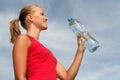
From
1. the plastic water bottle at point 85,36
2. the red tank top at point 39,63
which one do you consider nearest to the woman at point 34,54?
the red tank top at point 39,63

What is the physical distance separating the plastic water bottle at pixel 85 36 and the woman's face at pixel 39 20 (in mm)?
822

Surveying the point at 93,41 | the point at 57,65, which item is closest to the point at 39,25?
the point at 57,65

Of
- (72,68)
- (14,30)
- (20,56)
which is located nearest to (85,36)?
(72,68)

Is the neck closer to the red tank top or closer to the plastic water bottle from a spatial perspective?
the red tank top

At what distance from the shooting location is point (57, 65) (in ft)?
19.6

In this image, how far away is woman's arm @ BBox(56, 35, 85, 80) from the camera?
598 centimetres

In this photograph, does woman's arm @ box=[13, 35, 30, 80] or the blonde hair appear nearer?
woman's arm @ box=[13, 35, 30, 80]

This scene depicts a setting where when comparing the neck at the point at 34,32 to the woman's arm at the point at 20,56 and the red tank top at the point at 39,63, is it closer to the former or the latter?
the red tank top at the point at 39,63

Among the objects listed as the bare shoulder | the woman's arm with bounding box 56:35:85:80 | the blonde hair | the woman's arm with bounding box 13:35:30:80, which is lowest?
the woman's arm with bounding box 56:35:85:80

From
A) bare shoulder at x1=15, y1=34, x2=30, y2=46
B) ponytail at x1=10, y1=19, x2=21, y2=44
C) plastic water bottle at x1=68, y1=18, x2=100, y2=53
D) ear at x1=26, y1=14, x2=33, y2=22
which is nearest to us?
bare shoulder at x1=15, y1=34, x2=30, y2=46

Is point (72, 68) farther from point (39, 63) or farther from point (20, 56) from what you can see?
point (20, 56)

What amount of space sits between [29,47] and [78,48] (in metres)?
1.08

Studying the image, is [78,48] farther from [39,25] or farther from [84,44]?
[39,25]

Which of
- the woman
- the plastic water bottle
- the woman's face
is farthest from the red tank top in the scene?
the plastic water bottle
